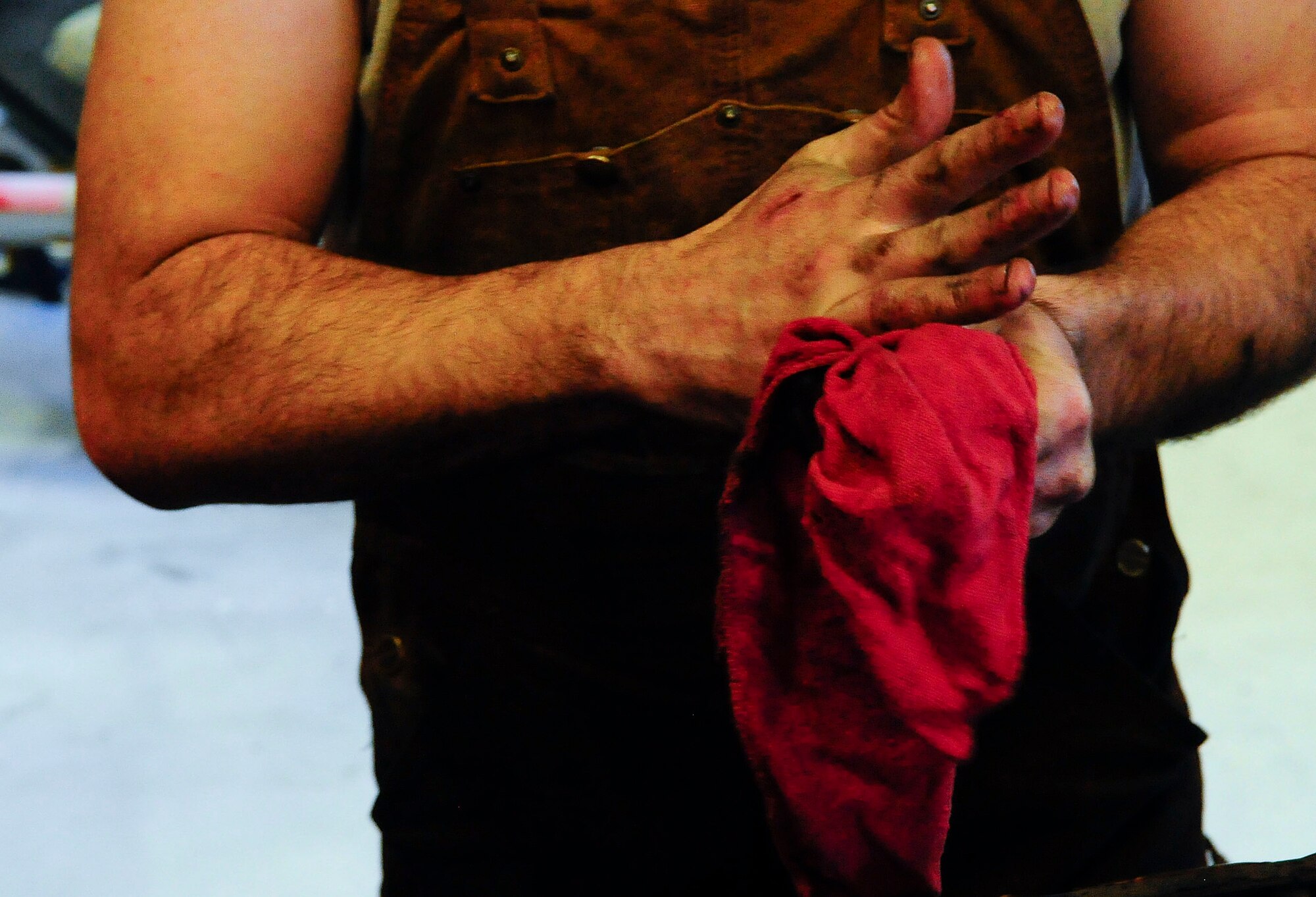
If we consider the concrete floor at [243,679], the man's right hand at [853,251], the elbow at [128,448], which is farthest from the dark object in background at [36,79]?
the man's right hand at [853,251]

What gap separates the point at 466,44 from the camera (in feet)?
2.43

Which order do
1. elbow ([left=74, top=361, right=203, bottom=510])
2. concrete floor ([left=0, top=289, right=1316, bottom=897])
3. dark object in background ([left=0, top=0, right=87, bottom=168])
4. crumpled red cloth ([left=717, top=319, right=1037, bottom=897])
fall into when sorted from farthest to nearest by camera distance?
→ dark object in background ([left=0, top=0, right=87, bottom=168])
concrete floor ([left=0, top=289, right=1316, bottom=897])
elbow ([left=74, top=361, right=203, bottom=510])
crumpled red cloth ([left=717, top=319, right=1037, bottom=897])

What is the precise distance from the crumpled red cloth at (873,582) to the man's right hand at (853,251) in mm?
45

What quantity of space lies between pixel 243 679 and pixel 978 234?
61.3 inches

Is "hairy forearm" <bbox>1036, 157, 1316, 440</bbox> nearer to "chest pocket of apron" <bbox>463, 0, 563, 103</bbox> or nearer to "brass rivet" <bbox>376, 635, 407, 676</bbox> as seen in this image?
"chest pocket of apron" <bbox>463, 0, 563, 103</bbox>

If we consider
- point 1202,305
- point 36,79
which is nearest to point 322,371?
point 1202,305

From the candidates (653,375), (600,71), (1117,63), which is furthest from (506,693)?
(1117,63)

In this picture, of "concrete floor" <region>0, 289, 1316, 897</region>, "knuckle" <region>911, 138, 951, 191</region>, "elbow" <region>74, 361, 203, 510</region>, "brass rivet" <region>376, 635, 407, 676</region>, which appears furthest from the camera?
"concrete floor" <region>0, 289, 1316, 897</region>

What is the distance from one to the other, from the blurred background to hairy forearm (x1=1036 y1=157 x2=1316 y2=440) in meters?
0.83

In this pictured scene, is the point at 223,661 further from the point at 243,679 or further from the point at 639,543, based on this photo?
the point at 639,543

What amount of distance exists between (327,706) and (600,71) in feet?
4.26

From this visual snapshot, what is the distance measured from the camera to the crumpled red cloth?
440 mm

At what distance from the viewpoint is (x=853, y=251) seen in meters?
0.56

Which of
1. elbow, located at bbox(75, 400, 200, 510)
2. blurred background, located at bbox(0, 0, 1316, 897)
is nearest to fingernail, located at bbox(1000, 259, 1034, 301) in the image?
elbow, located at bbox(75, 400, 200, 510)
